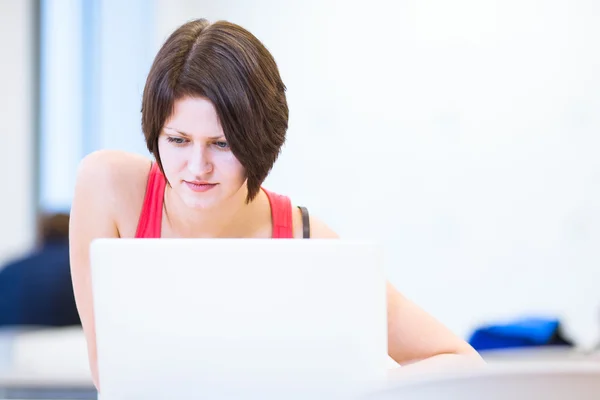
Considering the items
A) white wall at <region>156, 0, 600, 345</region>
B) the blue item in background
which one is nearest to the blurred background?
white wall at <region>156, 0, 600, 345</region>

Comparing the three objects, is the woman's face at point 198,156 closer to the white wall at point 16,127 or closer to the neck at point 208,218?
the neck at point 208,218

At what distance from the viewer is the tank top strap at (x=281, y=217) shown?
1.48m

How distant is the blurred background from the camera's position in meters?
4.22

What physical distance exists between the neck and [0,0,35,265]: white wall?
8.21 feet

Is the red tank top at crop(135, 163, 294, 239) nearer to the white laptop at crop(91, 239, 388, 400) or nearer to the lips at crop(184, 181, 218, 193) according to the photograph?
the lips at crop(184, 181, 218, 193)

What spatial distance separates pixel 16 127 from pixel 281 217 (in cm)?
264

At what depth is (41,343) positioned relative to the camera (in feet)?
10.1

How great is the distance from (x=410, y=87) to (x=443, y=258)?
2.93 feet

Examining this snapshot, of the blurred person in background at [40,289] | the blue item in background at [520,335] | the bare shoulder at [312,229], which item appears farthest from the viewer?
the blurred person in background at [40,289]

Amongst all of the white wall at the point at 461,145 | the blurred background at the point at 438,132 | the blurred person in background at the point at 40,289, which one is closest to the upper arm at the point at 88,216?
the blurred person in background at the point at 40,289

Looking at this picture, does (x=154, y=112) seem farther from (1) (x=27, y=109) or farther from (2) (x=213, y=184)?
(1) (x=27, y=109)

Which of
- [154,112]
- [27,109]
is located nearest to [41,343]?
[27,109]

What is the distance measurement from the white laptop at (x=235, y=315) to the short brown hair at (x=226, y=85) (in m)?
0.46

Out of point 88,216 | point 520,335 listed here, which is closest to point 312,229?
point 88,216
